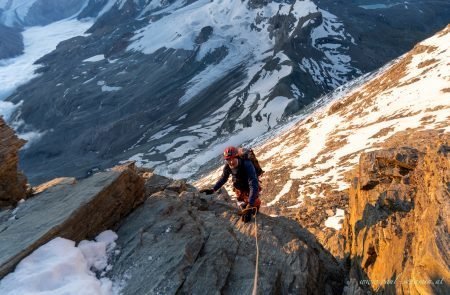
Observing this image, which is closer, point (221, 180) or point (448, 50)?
point (221, 180)

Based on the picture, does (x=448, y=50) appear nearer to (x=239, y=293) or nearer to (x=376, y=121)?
(x=376, y=121)

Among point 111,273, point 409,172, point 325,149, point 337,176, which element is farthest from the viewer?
point 325,149

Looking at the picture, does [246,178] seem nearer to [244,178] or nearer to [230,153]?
[244,178]

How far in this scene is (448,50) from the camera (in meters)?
50.6

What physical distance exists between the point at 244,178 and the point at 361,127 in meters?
29.0

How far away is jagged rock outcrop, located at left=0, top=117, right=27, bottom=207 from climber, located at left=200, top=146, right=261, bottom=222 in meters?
7.04

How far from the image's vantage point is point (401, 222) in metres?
12.6

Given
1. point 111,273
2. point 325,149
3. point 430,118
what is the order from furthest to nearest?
1. point 325,149
2. point 430,118
3. point 111,273

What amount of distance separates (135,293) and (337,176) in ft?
67.9

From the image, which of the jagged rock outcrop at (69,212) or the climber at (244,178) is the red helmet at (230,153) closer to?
the climber at (244,178)

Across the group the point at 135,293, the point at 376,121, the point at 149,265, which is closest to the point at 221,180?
the point at 149,265

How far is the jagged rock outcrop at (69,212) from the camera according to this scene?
11945mm

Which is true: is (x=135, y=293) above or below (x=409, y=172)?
above

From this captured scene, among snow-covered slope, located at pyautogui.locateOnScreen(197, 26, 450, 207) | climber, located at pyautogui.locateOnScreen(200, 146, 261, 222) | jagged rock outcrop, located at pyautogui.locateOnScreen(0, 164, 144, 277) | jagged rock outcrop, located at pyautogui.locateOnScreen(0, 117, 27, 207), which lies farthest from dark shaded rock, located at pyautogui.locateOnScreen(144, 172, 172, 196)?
snow-covered slope, located at pyautogui.locateOnScreen(197, 26, 450, 207)
